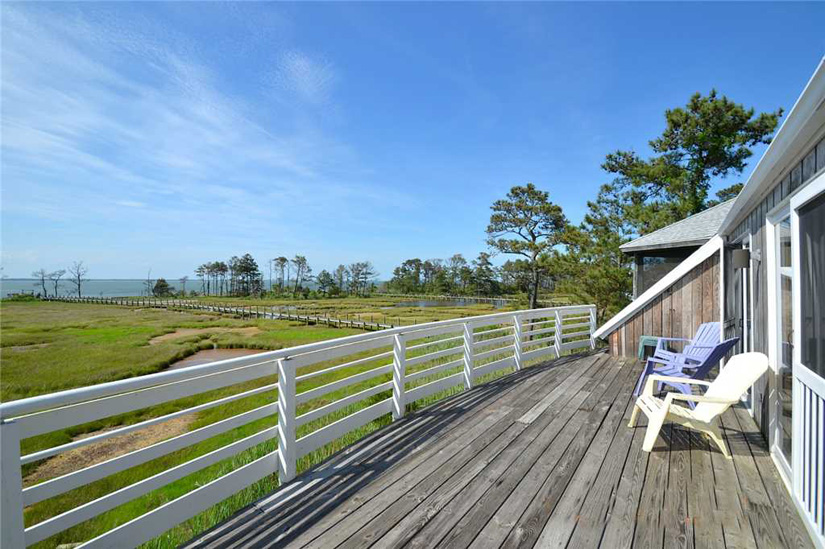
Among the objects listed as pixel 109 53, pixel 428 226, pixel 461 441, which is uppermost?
pixel 109 53

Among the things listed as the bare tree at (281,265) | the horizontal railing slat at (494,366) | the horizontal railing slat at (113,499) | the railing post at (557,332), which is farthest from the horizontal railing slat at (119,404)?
the bare tree at (281,265)

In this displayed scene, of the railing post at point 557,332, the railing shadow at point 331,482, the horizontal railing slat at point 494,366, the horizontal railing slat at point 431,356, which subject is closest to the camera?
the railing shadow at point 331,482

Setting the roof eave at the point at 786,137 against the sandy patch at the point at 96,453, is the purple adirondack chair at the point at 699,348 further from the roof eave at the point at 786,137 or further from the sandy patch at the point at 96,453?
the sandy patch at the point at 96,453

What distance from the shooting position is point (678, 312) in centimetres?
569

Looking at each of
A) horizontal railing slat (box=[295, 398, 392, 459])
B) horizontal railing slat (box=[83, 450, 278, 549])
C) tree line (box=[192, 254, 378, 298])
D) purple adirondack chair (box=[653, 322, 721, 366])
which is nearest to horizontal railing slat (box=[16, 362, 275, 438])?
horizontal railing slat (box=[83, 450, 278, 549])

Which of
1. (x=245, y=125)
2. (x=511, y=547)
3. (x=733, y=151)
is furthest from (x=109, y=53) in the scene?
(x=733, y=151)

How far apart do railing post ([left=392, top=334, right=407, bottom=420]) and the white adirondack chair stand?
6.82 ft

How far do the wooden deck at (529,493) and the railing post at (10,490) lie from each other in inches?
30.1

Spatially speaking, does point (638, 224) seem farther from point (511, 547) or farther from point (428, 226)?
point (428, 226)

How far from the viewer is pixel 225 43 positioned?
8.70m

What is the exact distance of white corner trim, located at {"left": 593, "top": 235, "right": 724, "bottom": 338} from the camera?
16.9 ft

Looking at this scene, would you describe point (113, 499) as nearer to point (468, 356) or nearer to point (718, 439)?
point (468, 356)

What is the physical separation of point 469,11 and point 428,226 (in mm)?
24068

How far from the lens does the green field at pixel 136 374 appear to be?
4516 millimetres
